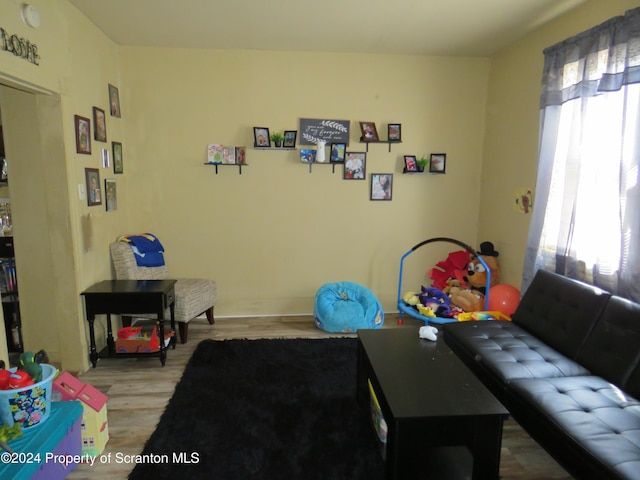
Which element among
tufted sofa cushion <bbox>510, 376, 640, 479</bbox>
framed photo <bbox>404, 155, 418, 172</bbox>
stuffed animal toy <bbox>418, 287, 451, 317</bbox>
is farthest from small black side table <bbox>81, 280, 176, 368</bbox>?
framed photo <bbox>404, 155, 418, 172</bbox>

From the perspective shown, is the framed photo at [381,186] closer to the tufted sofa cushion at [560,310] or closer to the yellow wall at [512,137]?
the yellow wall at [512,137]

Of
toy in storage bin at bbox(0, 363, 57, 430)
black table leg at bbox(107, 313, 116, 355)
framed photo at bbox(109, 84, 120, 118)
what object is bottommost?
black table leg at bbox(107, 313, 116, 355)

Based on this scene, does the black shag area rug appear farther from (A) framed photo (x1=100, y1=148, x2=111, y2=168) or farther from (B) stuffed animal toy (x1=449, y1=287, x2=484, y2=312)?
(A) framed photo (x1=100, y1=148, x2=111, y2=168)

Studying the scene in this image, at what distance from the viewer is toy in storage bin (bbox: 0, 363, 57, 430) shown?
1.69 metres

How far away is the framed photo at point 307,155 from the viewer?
3.87 metres

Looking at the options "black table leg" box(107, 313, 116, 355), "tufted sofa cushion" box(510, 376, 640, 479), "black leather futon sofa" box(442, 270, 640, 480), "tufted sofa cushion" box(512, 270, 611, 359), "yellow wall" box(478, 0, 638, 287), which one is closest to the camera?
"tufted sofa cushion" box(510, 376, 640, 479)

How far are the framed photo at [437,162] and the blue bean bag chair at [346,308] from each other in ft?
4.54

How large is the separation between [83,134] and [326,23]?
200cm

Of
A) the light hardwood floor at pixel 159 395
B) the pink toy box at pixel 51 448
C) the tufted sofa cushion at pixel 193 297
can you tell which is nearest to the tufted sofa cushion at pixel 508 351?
the light hardwood floor at pixel 159 395

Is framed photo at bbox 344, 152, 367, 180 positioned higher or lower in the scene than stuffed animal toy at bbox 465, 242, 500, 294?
higher

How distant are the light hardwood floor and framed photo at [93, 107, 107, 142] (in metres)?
1.75

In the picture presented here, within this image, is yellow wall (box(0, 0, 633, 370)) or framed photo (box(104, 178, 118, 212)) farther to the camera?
yellow wall (box(0, 0, 633, 370))

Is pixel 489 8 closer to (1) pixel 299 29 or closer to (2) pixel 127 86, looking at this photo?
(1) pixel 299 29

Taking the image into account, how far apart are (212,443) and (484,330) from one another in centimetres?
181
